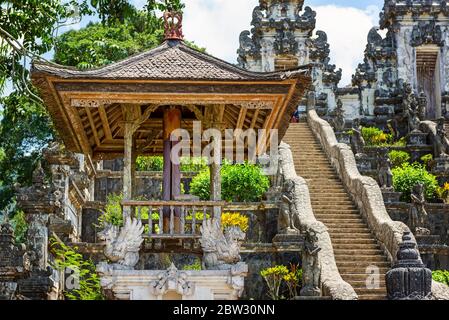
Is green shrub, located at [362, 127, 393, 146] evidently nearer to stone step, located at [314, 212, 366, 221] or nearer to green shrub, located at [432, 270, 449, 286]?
stone step, located at [314, 212, 366, 221]

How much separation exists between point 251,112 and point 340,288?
423cm

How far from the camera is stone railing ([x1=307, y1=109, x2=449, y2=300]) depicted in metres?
18.9

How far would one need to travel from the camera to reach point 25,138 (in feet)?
97.8

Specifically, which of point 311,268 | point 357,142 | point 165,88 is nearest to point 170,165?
point 165,88

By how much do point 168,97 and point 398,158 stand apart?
53.0 ft

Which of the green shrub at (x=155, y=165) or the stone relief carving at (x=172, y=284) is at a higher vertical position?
the green shrub at (x=155, y=165)

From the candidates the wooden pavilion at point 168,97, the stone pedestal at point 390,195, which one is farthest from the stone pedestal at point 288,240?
the wooden pavilion at point 168,97

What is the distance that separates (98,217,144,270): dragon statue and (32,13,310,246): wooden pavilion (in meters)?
0.33

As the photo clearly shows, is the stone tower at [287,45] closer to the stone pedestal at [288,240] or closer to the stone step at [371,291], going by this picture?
the stone pedestal at [288,240]

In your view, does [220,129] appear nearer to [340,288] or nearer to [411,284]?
[411,284]

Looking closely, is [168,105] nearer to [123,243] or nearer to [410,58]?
[123,243]

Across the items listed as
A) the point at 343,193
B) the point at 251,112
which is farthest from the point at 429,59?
the point at 251,112

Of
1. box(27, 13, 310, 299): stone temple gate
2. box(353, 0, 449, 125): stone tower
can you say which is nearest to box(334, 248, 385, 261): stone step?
box(27, 13, 310, 299): stone temple gate

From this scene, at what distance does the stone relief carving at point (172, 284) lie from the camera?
1223 centimetres
